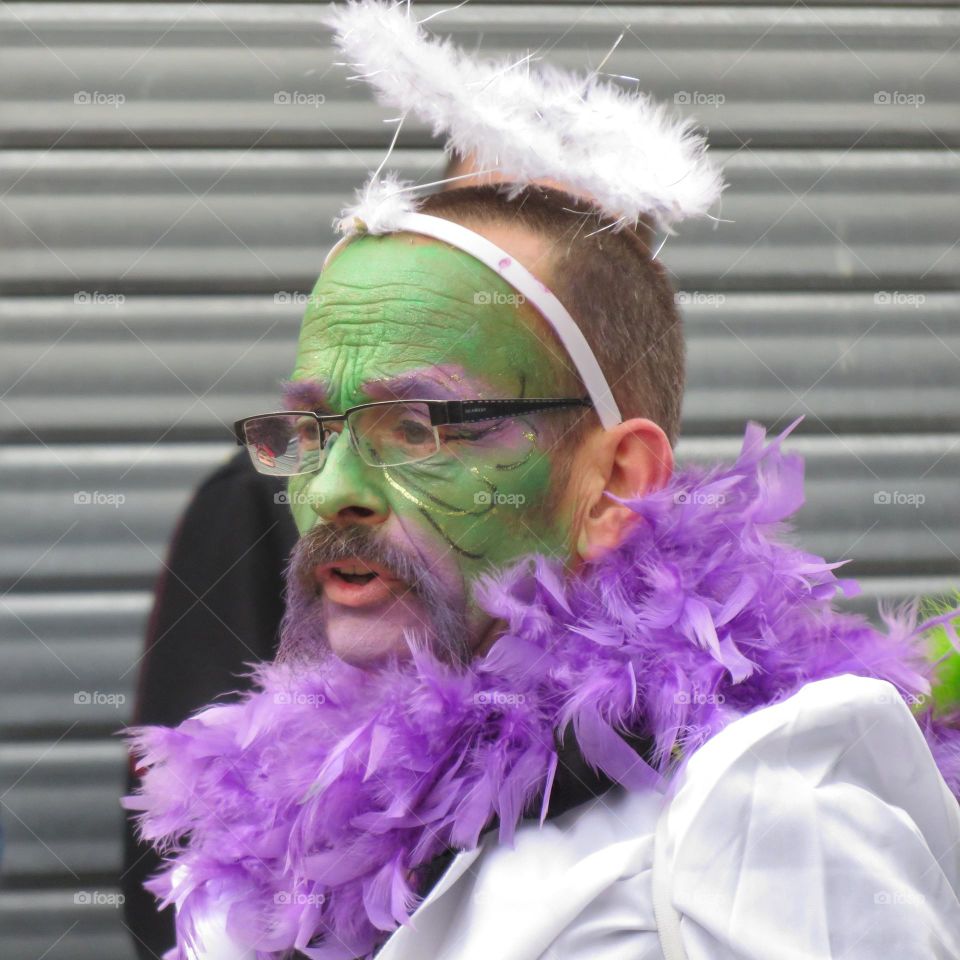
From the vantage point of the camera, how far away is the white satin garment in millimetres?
1254

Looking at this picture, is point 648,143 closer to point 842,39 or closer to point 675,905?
point 675,905

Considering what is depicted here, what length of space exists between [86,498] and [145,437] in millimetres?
242

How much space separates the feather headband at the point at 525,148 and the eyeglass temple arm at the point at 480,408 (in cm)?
10

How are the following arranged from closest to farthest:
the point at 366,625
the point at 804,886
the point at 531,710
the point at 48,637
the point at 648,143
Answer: the point at 804,886 < the point at 531,710 < the point at 366,625 < the point at 648,143 < the point at 48,637

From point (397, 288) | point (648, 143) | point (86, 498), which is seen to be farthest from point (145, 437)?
point (648, 143)

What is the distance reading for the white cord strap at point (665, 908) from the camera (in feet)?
4.14

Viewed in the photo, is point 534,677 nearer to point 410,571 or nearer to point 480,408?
point 410,571

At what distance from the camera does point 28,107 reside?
10.5 feet

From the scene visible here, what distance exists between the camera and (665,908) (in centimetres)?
128

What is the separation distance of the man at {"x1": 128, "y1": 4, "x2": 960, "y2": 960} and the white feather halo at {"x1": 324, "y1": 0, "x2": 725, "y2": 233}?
22 millimetres

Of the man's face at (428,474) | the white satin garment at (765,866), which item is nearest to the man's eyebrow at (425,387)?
the man's face at (428,474)

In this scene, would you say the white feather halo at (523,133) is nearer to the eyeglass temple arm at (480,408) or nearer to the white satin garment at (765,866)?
the eyeglass temple arm at (480,408)

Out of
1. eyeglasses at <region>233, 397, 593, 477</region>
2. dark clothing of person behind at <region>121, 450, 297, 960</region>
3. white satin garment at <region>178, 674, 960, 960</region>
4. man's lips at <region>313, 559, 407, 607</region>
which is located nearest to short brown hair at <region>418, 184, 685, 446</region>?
eyeglasses at <region>233, 397, 593, 477</region>

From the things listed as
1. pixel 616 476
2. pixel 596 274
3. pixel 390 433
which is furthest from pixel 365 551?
pixel 596 274
